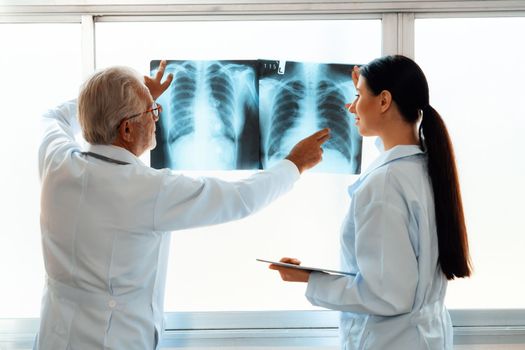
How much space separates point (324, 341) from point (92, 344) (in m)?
0.74

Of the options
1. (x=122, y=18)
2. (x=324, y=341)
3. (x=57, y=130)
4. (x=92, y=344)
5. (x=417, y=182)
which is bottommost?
(x=324, y=341)

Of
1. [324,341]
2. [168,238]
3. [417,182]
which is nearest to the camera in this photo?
[417,182]

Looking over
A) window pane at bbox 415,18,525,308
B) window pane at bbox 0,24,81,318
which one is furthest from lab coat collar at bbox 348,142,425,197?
window pane at bbox 0,24,81,318

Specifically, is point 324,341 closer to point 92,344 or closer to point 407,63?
point 92,344

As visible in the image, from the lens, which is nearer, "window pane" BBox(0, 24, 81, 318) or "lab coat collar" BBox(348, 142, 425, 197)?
"lab coat collar" BBox(348, 142, 425, 197)

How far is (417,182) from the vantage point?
4.55 ft

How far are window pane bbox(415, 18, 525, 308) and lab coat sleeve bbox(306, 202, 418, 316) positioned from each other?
585mm

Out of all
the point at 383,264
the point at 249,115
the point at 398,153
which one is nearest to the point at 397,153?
the point at 398,153

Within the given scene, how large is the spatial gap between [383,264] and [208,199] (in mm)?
455

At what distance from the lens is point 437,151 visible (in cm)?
141

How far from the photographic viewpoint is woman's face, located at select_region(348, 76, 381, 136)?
1.46m

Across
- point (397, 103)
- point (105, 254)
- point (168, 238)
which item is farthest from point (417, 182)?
point (105, 254)

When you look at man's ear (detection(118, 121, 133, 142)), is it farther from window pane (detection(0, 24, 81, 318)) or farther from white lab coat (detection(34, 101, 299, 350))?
window pane (detection(0, 24, 81, 318))

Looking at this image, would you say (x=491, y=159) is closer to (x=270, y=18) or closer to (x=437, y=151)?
(x=437, y=151)
